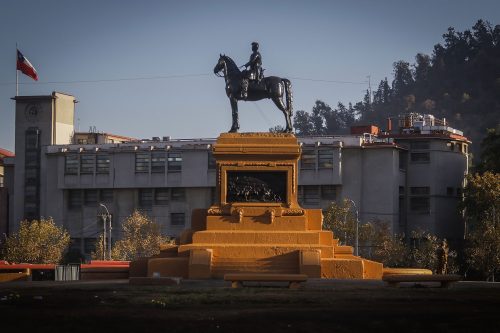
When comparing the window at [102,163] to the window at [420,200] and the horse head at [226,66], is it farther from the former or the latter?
the horse head at [226,66]

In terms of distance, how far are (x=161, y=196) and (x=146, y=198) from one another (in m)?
1.75

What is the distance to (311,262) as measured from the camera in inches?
1598

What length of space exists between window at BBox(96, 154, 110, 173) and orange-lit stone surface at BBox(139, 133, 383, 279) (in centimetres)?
6625

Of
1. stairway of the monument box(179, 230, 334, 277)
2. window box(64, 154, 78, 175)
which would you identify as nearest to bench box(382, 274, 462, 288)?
stairway of the monument box(179, 230, 334, 277)

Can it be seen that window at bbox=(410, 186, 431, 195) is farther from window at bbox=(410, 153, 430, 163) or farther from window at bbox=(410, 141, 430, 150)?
window at bbox=(410, 141, 430, 150)

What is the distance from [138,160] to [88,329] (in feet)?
292

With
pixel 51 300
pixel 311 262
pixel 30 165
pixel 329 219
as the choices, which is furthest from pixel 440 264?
pixel 30 165

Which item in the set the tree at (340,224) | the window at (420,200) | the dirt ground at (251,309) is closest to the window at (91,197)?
the tree at (340,224)

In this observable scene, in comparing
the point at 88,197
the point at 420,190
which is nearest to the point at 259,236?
the point at 420,190

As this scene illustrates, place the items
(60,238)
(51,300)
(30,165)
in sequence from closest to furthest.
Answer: (51,300) < (60,238) < (30,165)

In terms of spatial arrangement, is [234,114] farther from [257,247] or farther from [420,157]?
[420,157]

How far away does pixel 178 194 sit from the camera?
109438mm

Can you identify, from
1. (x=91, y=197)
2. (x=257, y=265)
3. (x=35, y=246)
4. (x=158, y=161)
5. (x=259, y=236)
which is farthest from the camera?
(x=91, y=197)

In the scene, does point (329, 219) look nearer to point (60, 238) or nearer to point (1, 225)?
point (60, 238)
